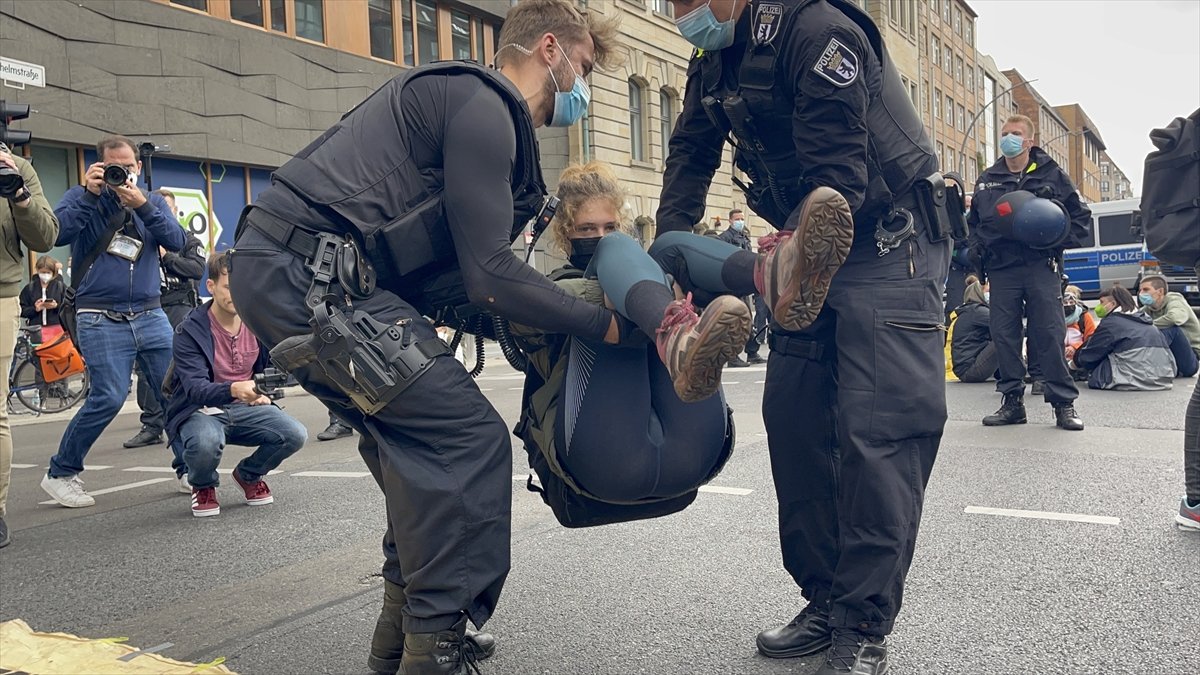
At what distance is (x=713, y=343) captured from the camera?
2334 millimetres

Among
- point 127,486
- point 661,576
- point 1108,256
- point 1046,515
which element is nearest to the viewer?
point 661,576

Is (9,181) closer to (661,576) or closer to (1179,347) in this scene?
(661,576)

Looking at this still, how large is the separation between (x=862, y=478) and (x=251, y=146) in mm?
16383

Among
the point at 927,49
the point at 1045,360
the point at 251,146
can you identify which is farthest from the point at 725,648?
the point at 927,49

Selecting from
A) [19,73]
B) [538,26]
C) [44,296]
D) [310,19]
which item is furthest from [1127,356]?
[310,19]

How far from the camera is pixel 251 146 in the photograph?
1712cm

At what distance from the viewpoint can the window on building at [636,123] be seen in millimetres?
27219

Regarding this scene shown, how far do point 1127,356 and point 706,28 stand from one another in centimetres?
840

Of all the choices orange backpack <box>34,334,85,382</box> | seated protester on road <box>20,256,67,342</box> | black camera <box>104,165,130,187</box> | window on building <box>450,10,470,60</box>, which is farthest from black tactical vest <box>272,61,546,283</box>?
window on building <box>450,10,470,60</box>

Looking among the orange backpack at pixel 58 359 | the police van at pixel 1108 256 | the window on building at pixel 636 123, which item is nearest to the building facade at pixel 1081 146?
the police van at pixel 1108 256

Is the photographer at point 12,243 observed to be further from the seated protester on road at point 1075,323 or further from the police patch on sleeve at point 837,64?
the seated protester on road at point 1075,323

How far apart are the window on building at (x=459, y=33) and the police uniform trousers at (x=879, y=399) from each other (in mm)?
21198

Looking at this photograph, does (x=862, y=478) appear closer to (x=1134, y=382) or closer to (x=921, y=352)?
(x=921, y=352)

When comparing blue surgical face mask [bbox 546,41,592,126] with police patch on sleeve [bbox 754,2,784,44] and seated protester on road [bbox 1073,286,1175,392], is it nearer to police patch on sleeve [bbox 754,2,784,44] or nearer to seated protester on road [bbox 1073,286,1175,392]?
police patch on sleeve [bbox 754,2,784,44]
